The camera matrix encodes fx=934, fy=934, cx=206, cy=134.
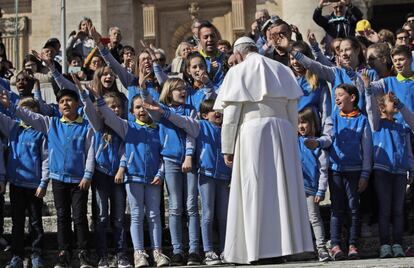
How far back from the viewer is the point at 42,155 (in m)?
10.3

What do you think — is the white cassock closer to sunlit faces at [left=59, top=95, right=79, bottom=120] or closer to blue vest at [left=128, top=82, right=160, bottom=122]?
sunlit faces at [left=59, top=95, right=79, bottom=120]

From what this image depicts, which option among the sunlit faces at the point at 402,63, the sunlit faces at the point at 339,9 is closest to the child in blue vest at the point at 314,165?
the sunlit faces at the point at 402,63

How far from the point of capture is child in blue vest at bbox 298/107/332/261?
31.8ft

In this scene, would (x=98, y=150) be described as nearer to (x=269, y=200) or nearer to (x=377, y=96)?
(x=269, y=200)

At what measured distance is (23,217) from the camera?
1002 cm

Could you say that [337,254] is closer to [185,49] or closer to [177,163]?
[177,163]

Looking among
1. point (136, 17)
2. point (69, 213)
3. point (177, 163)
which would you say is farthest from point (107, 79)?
point (136, 17)

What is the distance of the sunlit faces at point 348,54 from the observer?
1059cm

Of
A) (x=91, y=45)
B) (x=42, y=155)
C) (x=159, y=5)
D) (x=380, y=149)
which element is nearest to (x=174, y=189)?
(x=42, y=155)

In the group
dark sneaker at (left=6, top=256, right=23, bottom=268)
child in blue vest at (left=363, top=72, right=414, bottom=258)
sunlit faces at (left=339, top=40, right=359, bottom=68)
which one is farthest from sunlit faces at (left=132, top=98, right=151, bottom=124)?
child in blue vest at (left=363, top=72, right=414, bottom=258)

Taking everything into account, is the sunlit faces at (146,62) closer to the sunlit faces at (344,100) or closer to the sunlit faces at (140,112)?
the sunlit faces at (140,112)

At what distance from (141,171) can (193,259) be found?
1.11 m

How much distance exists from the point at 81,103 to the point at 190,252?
2.46m

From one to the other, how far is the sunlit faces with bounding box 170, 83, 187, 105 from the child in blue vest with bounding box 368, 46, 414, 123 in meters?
2.09
